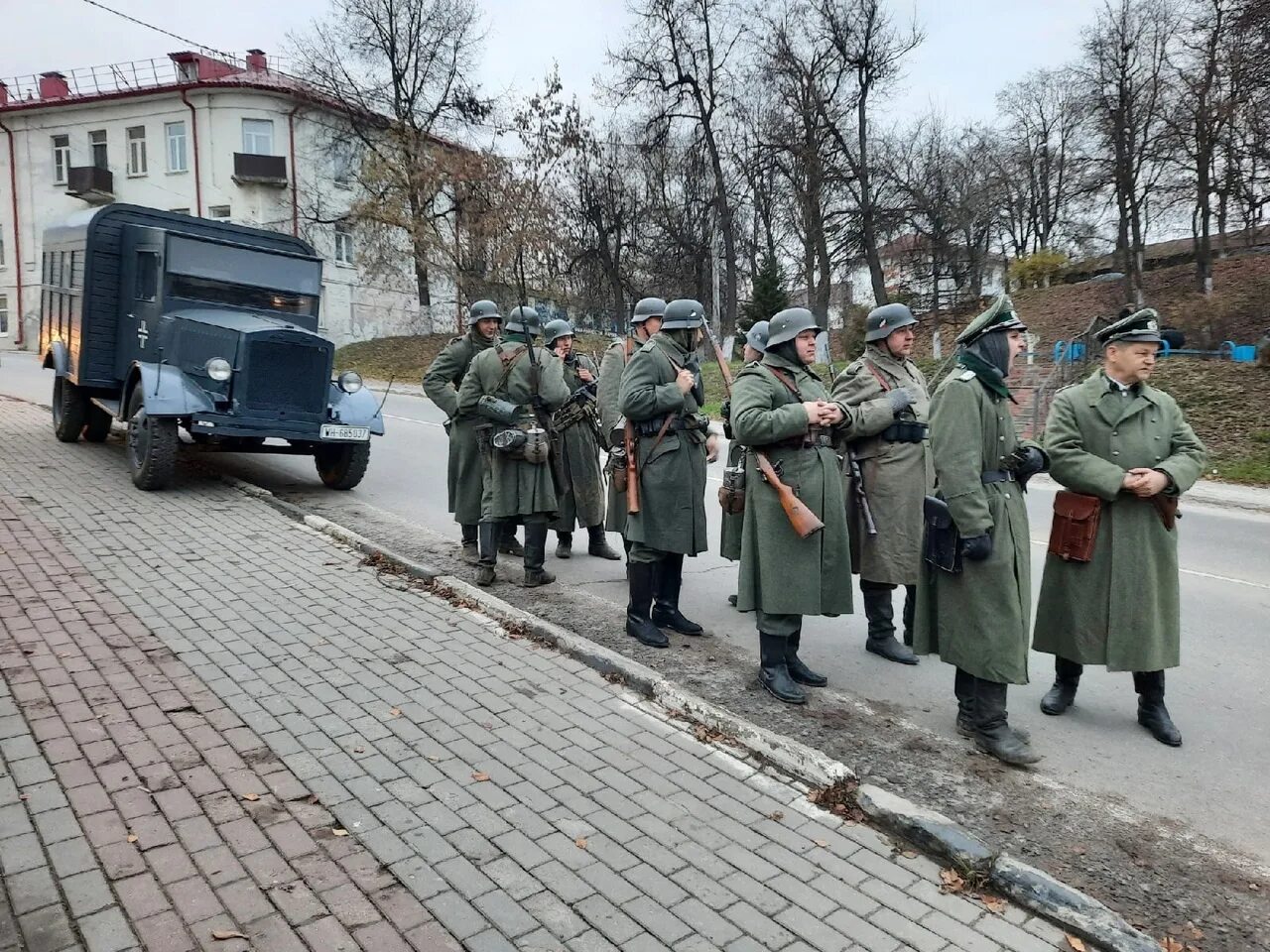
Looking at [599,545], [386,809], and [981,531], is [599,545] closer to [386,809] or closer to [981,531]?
[981,531]

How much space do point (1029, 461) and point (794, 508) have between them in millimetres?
1069

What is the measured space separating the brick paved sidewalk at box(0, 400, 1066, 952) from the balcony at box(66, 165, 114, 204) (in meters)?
37.3

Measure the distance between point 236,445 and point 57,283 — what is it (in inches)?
161

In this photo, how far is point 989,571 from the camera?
162 inches

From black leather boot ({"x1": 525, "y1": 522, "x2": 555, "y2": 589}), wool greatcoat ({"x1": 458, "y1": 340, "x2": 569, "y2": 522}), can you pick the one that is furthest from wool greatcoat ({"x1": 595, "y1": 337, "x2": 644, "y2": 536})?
black leather boot ({"x1": 525, "y1": 522, "x2": 555, "y2": 589})

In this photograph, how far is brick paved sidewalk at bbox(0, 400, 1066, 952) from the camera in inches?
113

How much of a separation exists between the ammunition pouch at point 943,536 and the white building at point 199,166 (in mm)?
33080

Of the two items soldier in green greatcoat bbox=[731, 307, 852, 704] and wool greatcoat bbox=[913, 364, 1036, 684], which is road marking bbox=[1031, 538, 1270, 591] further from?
soldier in green greatcoat bbox=[731, 307, 852, 704]

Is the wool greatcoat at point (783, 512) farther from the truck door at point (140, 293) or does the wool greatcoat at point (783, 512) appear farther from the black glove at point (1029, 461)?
the truck door at point (140, 293)

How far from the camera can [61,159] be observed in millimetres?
38438

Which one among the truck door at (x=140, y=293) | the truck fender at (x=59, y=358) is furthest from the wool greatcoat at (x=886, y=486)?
the truck fender at (x=59, y=358)

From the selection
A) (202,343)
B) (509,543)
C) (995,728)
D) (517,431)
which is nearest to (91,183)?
(202,343)

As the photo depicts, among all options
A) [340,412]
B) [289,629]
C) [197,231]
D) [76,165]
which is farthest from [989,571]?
[76,165]

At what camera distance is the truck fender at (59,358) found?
451 inches
